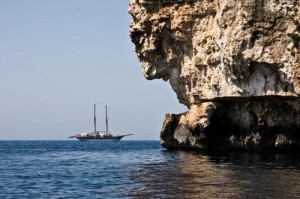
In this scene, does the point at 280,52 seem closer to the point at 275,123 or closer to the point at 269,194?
the point at 275,123

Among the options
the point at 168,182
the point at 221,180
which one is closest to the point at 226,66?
the point at 221,180

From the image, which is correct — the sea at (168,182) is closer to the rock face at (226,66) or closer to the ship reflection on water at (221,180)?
the ship reflection on water at (221,180)

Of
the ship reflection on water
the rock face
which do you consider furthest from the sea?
the rock face

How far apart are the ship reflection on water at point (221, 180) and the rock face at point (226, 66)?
32.5ft

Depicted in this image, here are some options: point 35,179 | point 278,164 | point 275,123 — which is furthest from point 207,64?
point 35,179

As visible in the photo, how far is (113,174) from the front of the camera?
3888 centimetres

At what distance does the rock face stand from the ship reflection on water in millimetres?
9905

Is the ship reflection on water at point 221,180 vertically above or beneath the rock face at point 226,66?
beneath

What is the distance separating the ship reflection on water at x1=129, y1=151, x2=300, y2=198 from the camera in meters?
26.6

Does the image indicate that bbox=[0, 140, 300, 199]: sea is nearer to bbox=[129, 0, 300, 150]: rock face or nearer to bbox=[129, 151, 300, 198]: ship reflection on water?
bbox=[129, 151, 300, 198]: ship reflection on water

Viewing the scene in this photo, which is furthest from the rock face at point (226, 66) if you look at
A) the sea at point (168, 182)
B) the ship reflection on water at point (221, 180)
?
the sea at point (168, 182)

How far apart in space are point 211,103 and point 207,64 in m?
5.27

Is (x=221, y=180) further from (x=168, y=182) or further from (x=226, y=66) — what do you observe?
(x=226, y=66)

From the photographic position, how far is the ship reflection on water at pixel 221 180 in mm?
26578
